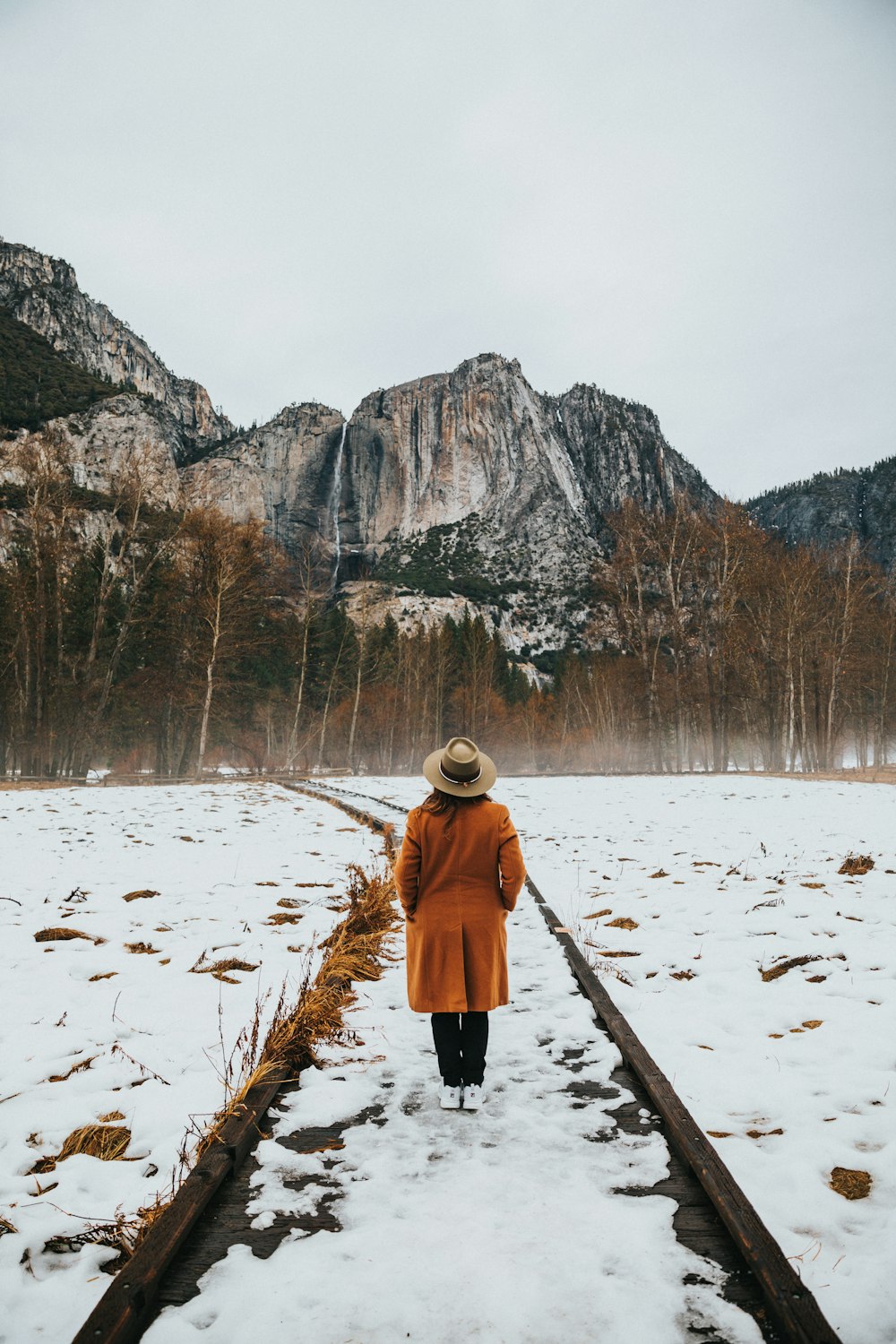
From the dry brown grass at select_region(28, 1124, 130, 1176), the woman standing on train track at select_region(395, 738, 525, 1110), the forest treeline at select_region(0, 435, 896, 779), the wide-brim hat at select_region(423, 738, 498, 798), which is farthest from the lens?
the forest treeline at select_region(0, 435, 896, 779)

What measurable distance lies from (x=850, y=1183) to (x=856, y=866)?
6.04m

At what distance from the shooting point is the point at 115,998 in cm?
427

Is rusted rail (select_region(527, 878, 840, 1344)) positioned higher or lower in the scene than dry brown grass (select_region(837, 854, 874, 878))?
lower

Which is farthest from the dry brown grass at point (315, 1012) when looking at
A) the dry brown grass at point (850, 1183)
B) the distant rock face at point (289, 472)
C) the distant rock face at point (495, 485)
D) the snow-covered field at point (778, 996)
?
the distant rock face at point (289, 472)

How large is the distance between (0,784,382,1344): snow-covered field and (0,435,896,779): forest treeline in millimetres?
15100

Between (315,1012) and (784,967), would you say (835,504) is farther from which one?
(315,1012)

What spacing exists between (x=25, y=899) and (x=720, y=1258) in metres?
6.69

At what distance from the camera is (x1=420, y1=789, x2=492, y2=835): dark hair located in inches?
138

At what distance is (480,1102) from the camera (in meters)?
3.25

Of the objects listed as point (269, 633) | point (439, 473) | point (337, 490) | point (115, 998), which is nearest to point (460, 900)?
point (115, 998)

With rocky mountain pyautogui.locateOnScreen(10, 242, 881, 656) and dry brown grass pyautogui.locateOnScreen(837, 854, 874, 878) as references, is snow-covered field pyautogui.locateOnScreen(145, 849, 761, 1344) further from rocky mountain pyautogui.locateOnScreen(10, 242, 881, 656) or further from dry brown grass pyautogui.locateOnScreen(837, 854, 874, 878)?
rocky mountain pyautogui.locateOnScreen(10, 242, 881, 656)

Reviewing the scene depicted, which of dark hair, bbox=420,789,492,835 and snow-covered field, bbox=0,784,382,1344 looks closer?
snow-covered field, bbox=0,784,382,1344

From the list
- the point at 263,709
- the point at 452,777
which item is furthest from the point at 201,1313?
the point at 263,709

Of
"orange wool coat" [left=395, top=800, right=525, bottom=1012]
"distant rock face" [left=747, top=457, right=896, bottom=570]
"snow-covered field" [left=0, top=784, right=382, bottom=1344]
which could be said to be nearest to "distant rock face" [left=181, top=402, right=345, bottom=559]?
"distant rock face" [left=747, top=457, right=896, bottom=570]
